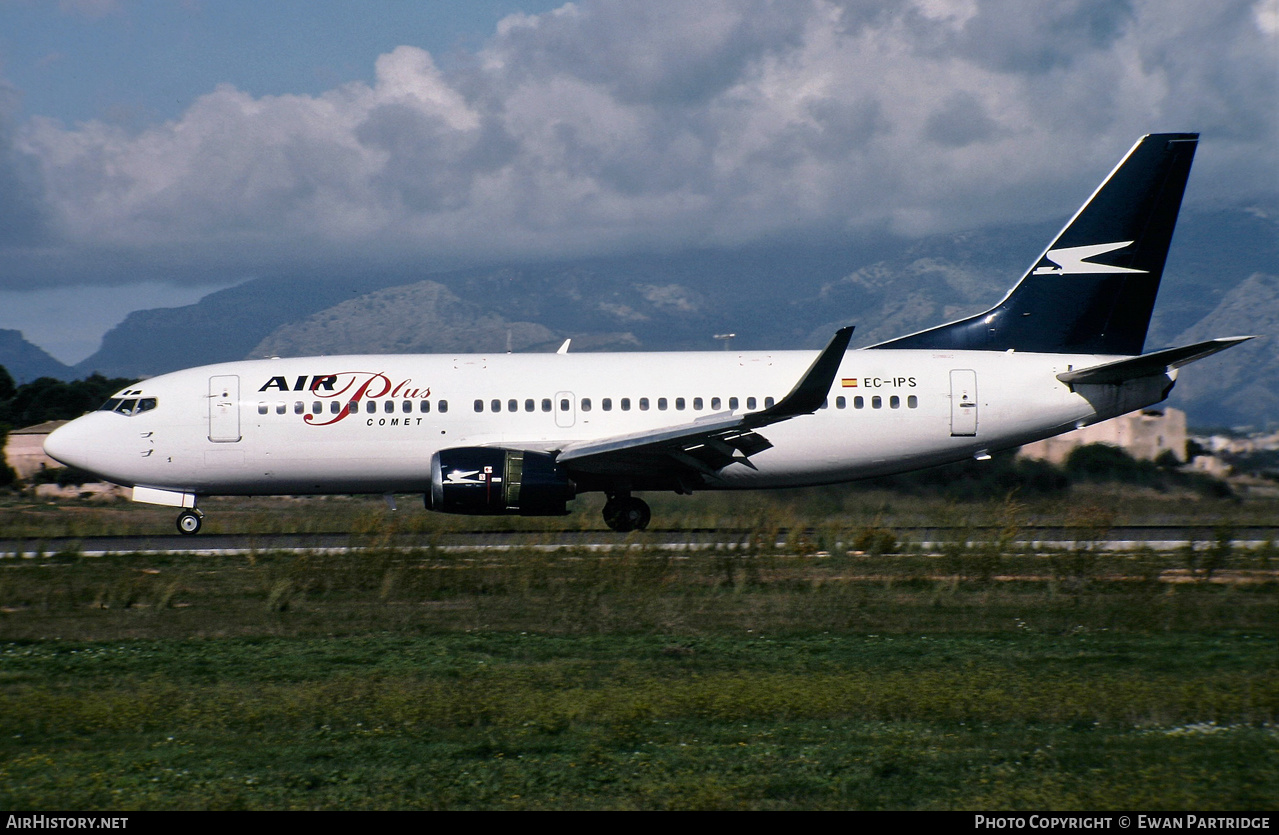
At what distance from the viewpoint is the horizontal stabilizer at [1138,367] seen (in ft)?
64.8

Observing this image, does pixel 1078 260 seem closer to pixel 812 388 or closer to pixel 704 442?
pixel 812 388

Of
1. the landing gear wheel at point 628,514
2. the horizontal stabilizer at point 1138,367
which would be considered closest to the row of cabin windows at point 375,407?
the landing gear wheel at point 628,514

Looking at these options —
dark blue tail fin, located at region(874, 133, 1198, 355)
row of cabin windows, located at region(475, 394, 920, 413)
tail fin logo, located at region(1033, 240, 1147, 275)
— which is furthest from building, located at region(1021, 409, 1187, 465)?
row of cabin windows, located at region(475, 394, 920, 413)

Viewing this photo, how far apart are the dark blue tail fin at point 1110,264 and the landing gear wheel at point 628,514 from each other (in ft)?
25.6

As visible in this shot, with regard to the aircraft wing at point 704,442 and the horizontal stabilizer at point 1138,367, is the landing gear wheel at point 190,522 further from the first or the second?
the horizontal stabilizer at point 1138,367

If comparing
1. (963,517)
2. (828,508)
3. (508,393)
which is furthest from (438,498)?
(963,517)

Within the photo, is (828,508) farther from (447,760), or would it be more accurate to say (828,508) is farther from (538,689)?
(447,760)

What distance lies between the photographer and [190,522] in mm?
22234

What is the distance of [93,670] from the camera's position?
993cm

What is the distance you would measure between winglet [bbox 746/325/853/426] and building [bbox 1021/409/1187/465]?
10334 mm

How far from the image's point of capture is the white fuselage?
21562 mm

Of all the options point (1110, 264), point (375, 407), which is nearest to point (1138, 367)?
point (1110, 264)

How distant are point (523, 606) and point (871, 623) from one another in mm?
3921

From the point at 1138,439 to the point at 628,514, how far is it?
17253 millimetres
